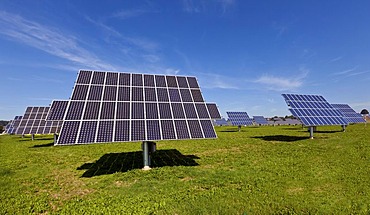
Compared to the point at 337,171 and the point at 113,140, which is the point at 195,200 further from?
the point at 337,171

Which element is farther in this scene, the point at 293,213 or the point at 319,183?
the point at 319,183

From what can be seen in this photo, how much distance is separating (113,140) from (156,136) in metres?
2.31

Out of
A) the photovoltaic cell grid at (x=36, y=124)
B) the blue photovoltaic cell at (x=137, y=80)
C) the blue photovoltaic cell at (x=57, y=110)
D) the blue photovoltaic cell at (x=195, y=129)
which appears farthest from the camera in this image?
the photovoltaic cell grid at (x=36, y=124)

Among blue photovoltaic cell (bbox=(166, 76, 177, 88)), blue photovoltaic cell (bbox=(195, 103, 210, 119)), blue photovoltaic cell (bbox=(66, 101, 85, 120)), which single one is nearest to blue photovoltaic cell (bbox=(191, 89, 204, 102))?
blue photovoltaic cell (bbox=(195, 103, 210, 119))

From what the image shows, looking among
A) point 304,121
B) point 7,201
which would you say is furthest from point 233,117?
point 7,201

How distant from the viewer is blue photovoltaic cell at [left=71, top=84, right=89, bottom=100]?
13805 millimetres

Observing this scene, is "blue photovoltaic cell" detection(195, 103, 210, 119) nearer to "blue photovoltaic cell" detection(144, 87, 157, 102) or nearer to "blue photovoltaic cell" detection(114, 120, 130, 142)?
"blue photovoltaic cell" detection(144, 87, 157, 102)

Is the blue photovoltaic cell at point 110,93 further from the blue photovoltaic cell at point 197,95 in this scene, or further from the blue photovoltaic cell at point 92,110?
the blue photovoltaic cell at point 197,95

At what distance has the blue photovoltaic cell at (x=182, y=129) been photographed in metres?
13.3

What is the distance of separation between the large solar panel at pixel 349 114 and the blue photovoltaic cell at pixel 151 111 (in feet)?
132

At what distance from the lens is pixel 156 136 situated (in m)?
12.8

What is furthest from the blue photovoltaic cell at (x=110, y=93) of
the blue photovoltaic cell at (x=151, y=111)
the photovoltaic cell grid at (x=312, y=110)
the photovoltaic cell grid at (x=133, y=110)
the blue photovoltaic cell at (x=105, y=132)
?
the photovoltaic cell grid at (x=312, y=110)

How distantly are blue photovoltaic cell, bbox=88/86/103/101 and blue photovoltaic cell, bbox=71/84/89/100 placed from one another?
32cm

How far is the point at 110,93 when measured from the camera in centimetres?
1473
